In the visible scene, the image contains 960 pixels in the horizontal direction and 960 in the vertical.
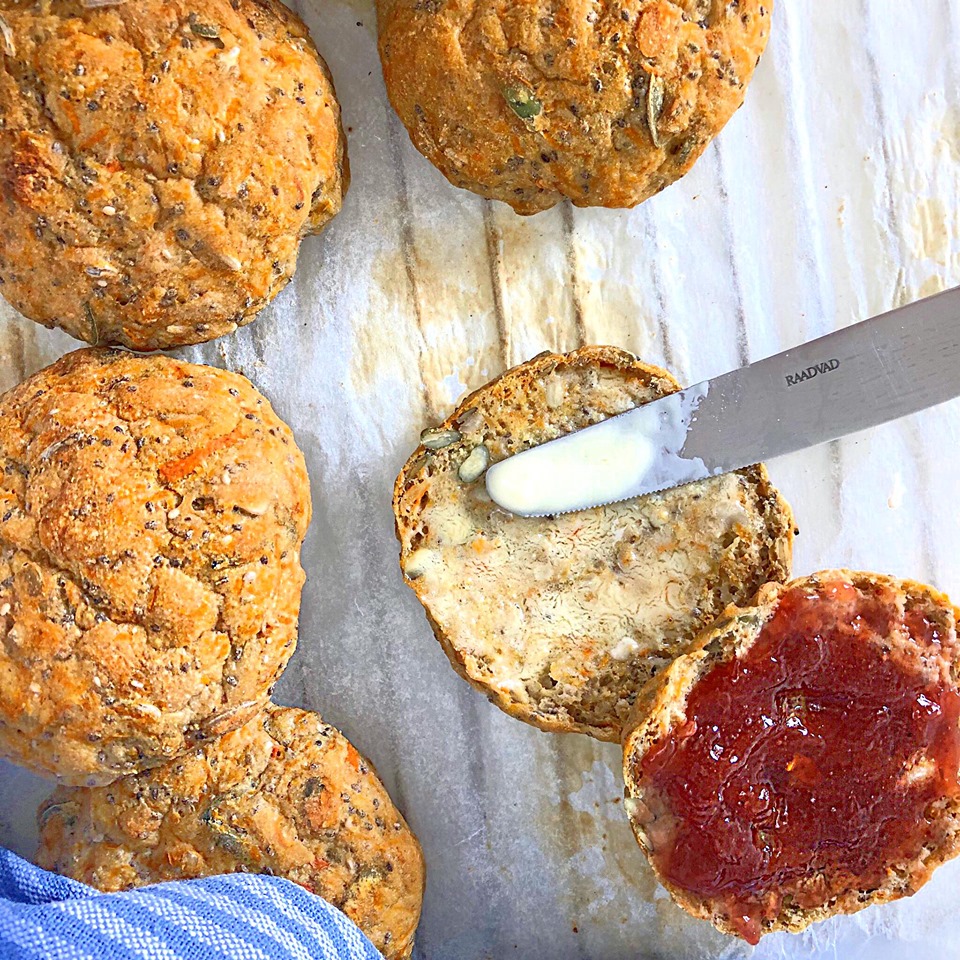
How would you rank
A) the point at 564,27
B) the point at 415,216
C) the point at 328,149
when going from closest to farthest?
the point at 564,27, the point at 328,149, the point at 415,216

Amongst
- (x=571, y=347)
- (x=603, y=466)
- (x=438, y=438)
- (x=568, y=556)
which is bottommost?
(x=568, y=556)

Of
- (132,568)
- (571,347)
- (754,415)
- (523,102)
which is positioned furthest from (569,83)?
(132,568)

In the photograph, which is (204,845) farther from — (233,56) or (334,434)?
(233,56)

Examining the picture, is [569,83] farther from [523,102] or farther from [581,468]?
[581,468]

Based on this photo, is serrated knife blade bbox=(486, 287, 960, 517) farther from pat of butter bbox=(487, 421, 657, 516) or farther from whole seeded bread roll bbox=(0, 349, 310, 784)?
whole seeded bread roll bbox=(0, 349, 310, 784)

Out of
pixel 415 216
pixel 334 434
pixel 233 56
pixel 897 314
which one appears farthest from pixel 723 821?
pixel 233 56
